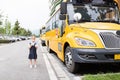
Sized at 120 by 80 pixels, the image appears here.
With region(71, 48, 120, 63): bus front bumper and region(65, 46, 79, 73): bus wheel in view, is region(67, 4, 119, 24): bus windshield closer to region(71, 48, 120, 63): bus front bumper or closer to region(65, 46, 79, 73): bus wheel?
region(65, 46, 79, 73): bus wheel

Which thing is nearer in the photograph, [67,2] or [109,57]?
[109,57]

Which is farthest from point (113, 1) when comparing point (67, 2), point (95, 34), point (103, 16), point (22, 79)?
point (22, 79)

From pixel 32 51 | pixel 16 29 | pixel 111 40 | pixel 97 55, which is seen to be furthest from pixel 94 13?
pixel 16 29

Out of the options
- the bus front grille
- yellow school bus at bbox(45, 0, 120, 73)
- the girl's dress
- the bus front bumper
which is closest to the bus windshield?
yellow school bus at bbox(45, 0, 120, 73)

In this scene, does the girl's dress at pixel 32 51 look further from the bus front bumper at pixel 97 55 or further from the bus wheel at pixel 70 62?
the bus front bumper at pixel 97 55

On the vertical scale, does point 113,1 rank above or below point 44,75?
above

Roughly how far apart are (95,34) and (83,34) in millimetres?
368

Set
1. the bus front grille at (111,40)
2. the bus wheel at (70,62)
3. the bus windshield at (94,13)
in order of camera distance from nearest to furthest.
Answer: the bus front grille at (111,40) < the bus wheel at (70,62) < the bus windshield at (94,13)

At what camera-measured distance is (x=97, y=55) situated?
29.4ft

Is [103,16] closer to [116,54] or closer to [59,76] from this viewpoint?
[116,54]

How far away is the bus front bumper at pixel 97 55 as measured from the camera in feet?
29.3

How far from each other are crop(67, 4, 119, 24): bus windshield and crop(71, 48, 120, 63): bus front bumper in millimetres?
1688

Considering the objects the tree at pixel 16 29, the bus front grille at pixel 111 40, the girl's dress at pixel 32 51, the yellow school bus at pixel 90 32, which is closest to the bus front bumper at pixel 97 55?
the yellow school bus at pixel 90 32

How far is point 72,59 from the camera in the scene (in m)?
9.41
